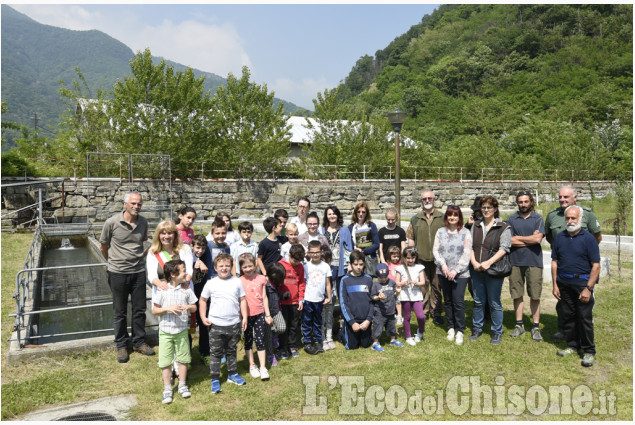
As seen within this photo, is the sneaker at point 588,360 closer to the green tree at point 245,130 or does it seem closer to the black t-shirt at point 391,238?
the black t-shirt at point 391,238

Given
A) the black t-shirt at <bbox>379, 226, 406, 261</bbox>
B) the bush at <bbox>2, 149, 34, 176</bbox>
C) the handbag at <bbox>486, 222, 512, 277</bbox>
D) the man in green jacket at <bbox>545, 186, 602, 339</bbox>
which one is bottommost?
the handbag at <bbox>486, 222, 512, 277</bbox>

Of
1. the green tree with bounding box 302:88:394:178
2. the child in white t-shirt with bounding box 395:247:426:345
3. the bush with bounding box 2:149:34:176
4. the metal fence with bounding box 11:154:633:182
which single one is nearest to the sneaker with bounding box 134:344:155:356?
the child in white t-shirt with bounding box 395:247:426:345

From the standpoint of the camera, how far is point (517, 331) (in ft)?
18.7

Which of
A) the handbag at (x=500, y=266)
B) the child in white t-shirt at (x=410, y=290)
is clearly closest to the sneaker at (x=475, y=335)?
the child in white t-shirt at (x=410, y=290)

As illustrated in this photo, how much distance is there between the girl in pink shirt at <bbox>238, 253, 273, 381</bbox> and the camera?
4.68 metres

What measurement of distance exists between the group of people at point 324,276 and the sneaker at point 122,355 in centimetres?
1

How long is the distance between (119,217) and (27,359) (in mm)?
1958

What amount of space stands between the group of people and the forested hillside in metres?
23.8

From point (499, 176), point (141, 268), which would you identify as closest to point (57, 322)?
point (141, 268)

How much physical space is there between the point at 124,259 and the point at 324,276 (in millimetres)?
2427

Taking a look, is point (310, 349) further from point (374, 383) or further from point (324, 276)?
point (374, 383)

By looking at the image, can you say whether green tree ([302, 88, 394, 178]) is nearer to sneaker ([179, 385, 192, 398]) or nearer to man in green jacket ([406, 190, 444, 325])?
man in green jacket ([406, 190, 444, 325])

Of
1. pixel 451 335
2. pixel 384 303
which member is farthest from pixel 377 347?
pixel 451 335

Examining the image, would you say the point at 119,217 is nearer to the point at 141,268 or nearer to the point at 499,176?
the point at 141,268
